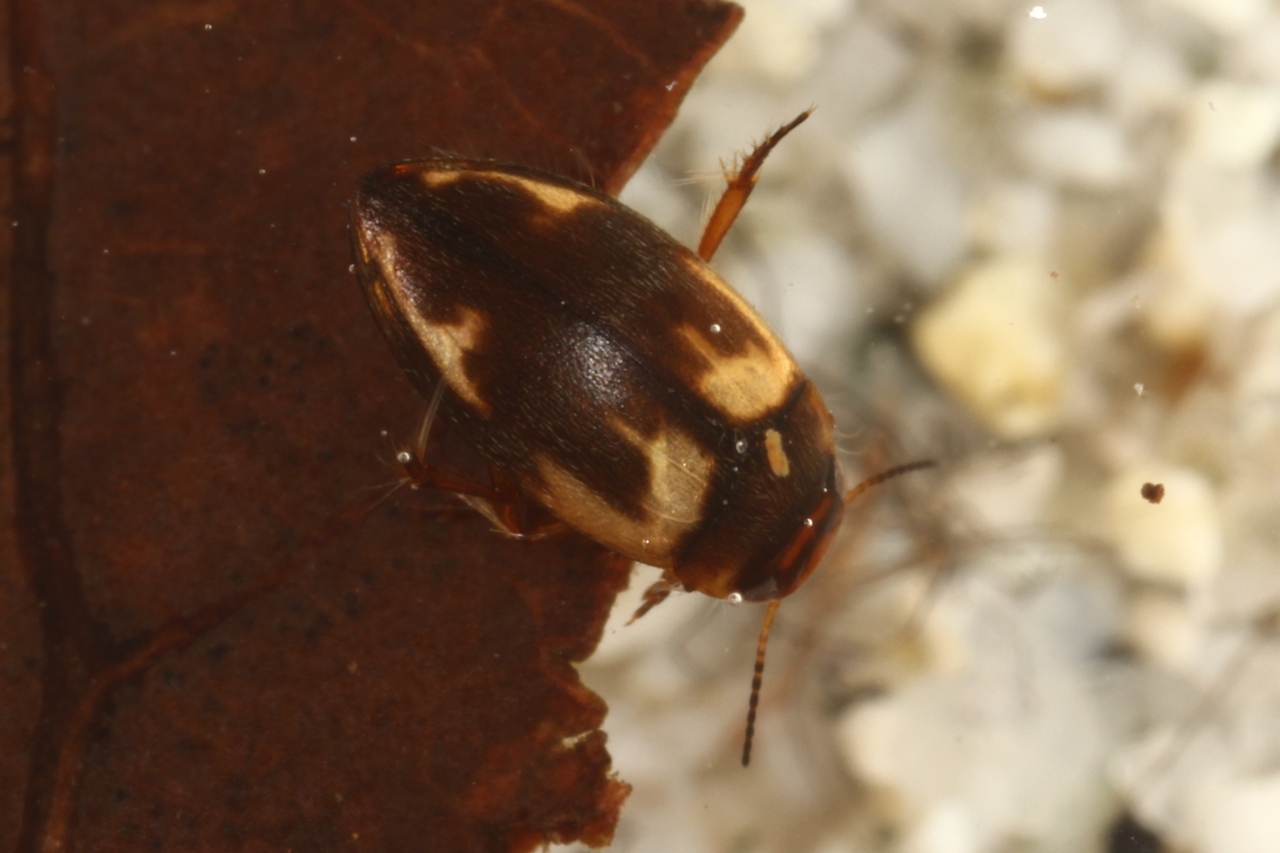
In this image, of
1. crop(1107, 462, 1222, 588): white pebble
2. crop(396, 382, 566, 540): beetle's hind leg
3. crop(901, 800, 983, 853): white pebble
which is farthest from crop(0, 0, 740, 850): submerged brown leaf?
crop(1107, 462, 1222, 588): white pebble

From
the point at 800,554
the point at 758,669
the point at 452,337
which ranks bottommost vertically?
the point at 758,669

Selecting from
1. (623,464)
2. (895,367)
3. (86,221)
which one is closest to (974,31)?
(895,367)

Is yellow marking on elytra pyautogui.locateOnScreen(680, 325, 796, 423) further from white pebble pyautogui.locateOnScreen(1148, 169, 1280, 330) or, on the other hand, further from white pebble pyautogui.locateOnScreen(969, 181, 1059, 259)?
white pebble pyautogui.locateOnScreen(1148, 169, 1280, 330)

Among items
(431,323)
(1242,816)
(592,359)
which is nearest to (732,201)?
(592,359)

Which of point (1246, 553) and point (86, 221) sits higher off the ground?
point (86, 221)

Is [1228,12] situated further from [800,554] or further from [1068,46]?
[800,554]

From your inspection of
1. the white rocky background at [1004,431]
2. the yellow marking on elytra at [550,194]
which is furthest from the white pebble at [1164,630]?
the yellow marking on elytra at [550,194]

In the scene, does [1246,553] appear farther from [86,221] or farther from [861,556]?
[86,221]

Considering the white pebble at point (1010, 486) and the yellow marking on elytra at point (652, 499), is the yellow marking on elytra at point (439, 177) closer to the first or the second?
the yellow marking on elytra at point (652, 499)
